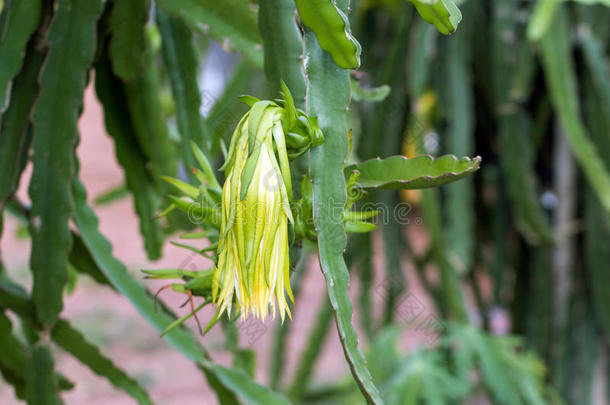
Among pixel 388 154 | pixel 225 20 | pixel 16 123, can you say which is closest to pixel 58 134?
pixel 16 123

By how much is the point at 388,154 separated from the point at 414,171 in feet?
2.57

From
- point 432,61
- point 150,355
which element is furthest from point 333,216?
point 150,355

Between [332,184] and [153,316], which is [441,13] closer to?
[332,184]

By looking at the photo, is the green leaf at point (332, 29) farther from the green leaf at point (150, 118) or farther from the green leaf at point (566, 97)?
the green leaf at point (566, 97)

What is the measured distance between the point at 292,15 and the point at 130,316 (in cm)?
271

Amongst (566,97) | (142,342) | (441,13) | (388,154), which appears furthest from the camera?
(142,342)

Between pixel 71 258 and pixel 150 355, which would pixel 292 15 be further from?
pixel 150 355

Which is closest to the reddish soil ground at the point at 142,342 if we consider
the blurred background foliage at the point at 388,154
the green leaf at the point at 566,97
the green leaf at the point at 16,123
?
the blurred background foliage at the point at 388,154

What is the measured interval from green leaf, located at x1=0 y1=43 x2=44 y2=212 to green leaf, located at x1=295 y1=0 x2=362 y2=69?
0.88 ft

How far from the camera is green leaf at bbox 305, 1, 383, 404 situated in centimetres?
27

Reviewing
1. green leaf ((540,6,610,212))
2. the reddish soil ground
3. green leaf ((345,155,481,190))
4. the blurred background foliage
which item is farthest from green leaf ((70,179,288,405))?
the reddish soil ground

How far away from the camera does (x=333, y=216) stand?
0.92 ft

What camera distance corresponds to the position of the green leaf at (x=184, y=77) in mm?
495

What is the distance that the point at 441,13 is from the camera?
0.88ft
